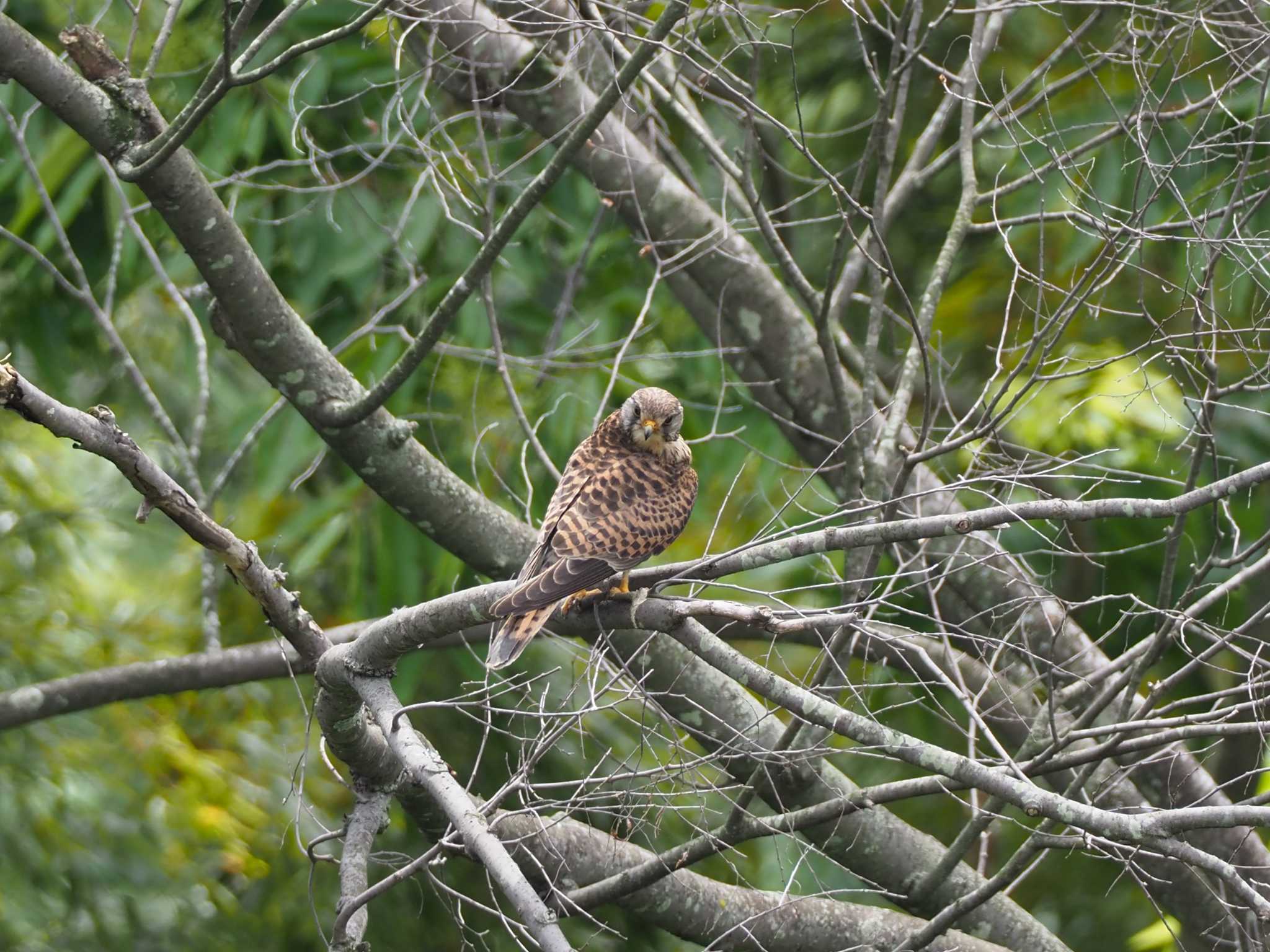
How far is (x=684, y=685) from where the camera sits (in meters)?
4.07

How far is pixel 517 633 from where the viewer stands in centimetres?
322

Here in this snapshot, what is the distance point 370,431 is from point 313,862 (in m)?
1.39

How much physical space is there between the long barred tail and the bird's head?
3.24ft

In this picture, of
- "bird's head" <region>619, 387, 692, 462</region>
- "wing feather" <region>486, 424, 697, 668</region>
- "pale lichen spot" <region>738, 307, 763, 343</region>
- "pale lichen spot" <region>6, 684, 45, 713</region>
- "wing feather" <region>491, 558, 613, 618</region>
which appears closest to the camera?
"wing feather" <region>491, 558, 613, 618</region>

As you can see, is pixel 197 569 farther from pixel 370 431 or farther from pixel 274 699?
pixel 370 431

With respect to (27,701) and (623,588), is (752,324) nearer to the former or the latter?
(623,588)

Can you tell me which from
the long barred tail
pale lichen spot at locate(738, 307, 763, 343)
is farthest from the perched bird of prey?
pale lichen spot at locate(738, 307, 763, 343)

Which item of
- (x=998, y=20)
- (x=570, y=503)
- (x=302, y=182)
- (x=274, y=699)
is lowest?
(x=274, y=699)

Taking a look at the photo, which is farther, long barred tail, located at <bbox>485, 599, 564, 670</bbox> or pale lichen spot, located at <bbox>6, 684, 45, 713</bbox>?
pale lichen spot, located at <bbox>6, 684, 45, 713</bbox>

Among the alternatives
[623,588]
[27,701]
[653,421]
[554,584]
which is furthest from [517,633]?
[27,701]

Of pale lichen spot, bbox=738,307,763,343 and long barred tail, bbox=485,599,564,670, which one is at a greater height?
pale lichen spot, bbox=738,307,763,343

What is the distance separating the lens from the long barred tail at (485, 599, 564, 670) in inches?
125

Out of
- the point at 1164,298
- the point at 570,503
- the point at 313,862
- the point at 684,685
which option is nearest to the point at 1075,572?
the point at 1164,298

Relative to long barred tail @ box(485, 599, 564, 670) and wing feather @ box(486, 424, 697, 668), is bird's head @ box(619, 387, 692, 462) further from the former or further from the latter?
long barred tail @ box(485, 599, 564, 670)
